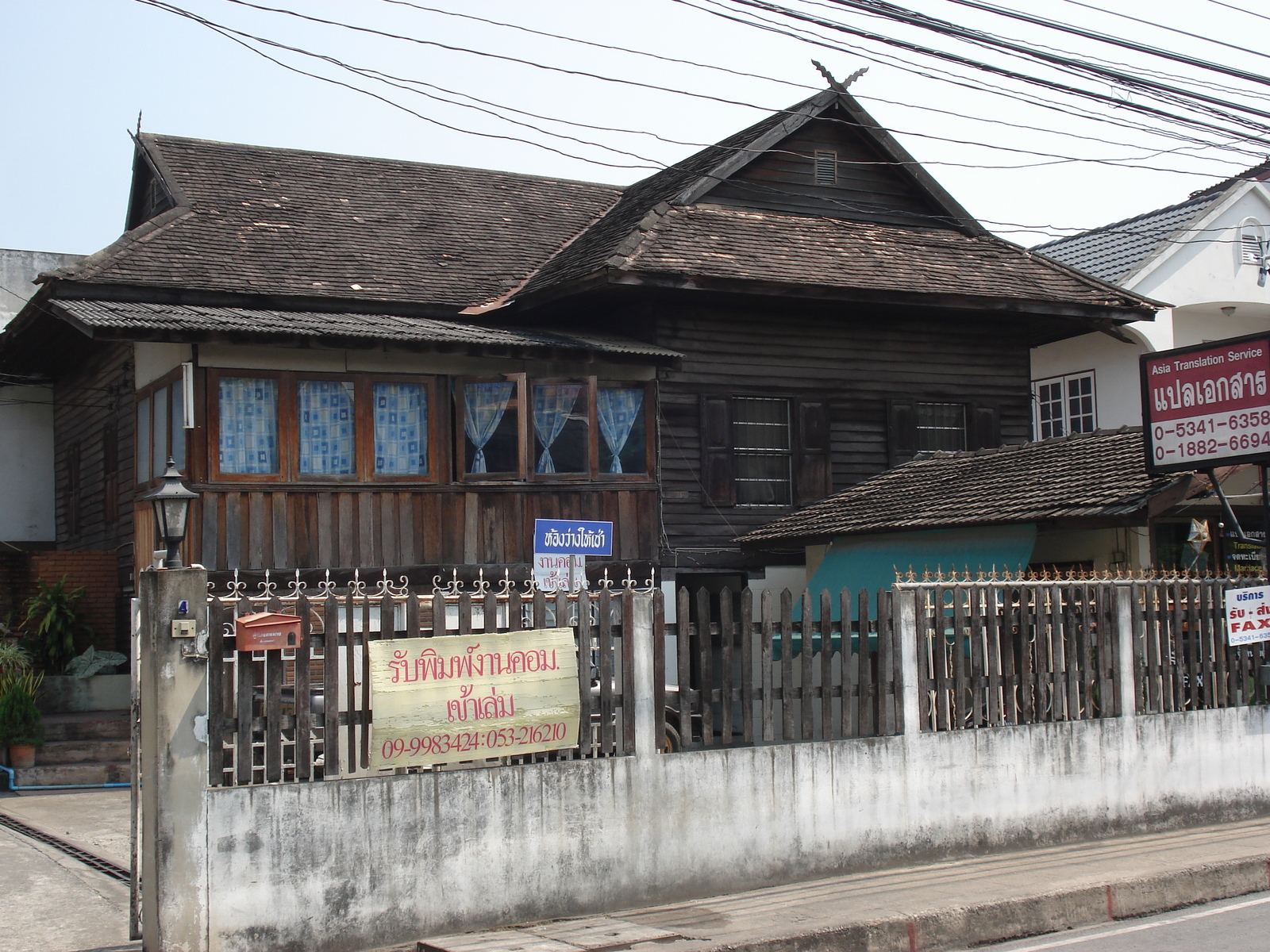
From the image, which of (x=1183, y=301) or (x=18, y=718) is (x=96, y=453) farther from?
(x=1183, y=301)

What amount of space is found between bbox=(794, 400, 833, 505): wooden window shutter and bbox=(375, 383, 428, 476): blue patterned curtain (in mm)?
5396

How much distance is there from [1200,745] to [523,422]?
8.11 metres

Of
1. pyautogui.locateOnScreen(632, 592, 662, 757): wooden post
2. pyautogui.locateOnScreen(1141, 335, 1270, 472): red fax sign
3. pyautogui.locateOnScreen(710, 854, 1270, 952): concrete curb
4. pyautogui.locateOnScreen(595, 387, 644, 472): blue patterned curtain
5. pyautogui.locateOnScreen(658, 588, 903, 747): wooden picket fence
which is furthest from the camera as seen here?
pyautogui.locateOnScreen(595, 387, 644, 472): blue patterned curtain

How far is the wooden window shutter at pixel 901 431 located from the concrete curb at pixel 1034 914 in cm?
1002

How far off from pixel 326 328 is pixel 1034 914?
31.0 feet

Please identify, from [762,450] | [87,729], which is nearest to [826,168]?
[762,450]

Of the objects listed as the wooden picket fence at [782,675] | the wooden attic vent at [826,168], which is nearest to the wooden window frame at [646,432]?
the wooden attic vent at [826,168]

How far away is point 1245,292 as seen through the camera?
25.4m

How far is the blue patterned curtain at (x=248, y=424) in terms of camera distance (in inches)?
569

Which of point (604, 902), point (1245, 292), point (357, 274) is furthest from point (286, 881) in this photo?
point (1245, 292)

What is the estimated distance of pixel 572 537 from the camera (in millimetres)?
12578

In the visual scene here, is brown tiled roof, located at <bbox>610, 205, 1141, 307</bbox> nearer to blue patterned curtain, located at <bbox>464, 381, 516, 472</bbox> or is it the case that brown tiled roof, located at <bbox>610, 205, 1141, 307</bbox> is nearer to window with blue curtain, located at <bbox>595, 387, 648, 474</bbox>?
window with blue curtain, located at <bbox>595, 387, 648, 474</bbox>

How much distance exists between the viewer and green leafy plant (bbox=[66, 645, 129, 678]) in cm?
1591

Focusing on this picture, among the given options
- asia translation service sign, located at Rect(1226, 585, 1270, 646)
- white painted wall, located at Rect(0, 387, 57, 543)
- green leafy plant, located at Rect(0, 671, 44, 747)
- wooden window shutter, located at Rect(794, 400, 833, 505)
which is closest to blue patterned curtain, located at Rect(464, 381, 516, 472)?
wooden window shutter, located at Rect(794, 400, 833, 505)
